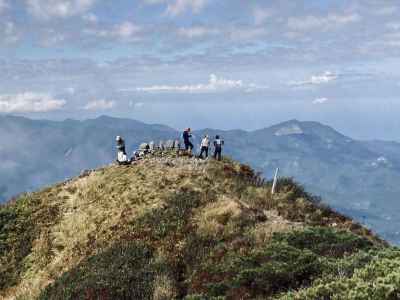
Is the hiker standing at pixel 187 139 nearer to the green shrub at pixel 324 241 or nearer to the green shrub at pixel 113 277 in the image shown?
the green shrub at pixel 113 277

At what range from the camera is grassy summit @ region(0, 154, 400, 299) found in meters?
14.6

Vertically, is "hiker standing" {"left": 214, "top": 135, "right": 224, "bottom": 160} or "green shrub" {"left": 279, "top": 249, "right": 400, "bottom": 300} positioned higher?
"hiker standing" {"left": 214, "top": 135, "right": 224, "bottom": 160}

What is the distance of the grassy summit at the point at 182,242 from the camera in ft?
47.7

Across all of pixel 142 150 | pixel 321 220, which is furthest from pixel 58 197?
pixel 321 220

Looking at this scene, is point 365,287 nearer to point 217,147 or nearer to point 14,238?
point 14,238

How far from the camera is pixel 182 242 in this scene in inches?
794

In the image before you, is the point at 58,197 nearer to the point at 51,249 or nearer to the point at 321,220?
the point at 51,249

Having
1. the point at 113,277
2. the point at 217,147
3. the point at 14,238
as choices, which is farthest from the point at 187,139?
the point at 113,277

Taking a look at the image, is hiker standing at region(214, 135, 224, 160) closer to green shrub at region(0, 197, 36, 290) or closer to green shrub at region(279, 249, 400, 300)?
green shrub at region(0, 197, 36, 290)

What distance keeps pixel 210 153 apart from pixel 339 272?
1073 inches

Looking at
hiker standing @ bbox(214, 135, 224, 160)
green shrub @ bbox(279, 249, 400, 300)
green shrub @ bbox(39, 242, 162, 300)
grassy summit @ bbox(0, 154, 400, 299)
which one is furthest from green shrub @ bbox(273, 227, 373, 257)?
hiker standing @ bbox(214, 135, 224, 160)

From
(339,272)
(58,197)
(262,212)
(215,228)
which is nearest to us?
(339,272)

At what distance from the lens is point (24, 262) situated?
975 inches

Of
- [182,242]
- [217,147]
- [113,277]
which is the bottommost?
[113,277]
